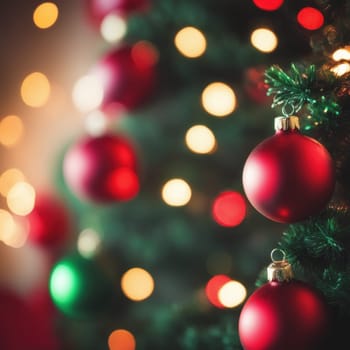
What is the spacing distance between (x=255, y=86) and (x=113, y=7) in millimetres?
388

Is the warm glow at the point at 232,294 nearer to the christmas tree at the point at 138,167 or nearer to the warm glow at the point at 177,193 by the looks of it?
the christmas tree at the point at 138,167

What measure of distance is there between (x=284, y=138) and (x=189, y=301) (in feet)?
2.06

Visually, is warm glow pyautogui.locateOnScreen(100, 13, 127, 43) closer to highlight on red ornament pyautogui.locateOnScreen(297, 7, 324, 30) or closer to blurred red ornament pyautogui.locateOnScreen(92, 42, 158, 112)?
blurred red ornament pyautogui.locateOnScreen(92, 42, 158, 112)

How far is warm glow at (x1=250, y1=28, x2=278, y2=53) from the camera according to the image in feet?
3.54

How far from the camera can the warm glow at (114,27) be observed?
1196mm

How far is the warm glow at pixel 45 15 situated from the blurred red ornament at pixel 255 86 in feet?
1.77

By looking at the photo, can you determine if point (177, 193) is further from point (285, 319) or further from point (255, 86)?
point (285, 319)

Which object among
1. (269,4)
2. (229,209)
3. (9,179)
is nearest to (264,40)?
(269,4)

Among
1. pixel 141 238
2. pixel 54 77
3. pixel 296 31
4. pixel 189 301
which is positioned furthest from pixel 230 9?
pixel 189 301

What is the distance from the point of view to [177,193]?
1231 millimetres

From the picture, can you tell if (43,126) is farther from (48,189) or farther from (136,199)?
(136,199)

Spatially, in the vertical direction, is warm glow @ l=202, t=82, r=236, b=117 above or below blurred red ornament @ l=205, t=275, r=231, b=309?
above

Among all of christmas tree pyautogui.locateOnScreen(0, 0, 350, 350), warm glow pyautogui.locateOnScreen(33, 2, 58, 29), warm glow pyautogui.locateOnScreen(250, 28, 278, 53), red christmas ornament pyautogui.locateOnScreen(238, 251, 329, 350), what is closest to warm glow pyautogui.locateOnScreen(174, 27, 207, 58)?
christmas tree pyautogui.locateOnScreen(0, 0, 350, 350)

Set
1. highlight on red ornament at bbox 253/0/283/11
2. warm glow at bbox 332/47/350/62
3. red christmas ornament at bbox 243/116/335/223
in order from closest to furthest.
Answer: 1. red christmas ornament at bbox 243/116/335/223
2. warm glow at bbox 332/47/350/62
3. highlight on red ornament at bbox 253/0/283/11
